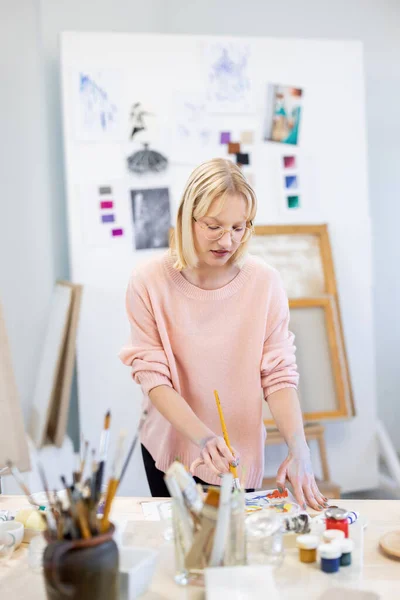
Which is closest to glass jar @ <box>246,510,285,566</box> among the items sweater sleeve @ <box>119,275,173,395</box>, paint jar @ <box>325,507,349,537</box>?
paint jar @ <box>325,507,349,537</box>

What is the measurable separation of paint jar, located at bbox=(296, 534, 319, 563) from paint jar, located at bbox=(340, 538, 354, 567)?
0.05 meters

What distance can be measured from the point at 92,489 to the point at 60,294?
234 cm

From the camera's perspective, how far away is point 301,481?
66.6 inches

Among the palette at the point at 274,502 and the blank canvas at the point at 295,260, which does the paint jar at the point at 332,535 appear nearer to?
the palette at the point at 274,502

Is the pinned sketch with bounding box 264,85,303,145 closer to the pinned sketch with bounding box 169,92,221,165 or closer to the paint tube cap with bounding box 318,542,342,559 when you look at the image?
the pinned sketch with bounding box 169,92,221,165

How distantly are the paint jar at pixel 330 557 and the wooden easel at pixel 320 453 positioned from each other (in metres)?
1.99

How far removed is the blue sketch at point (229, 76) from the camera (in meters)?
3.50

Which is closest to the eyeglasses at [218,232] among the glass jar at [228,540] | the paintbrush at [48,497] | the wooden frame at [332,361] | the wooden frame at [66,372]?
the glass jar at [228,540]

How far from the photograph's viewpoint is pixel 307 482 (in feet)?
5.56

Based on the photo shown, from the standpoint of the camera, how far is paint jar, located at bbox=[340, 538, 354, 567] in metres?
1.39

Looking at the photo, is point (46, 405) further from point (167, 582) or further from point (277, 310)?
point (167, 582)

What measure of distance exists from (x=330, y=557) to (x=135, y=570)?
367mm

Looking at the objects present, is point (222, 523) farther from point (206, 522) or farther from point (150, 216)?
point (150, 216)

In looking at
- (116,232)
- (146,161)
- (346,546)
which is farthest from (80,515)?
(146,161)
